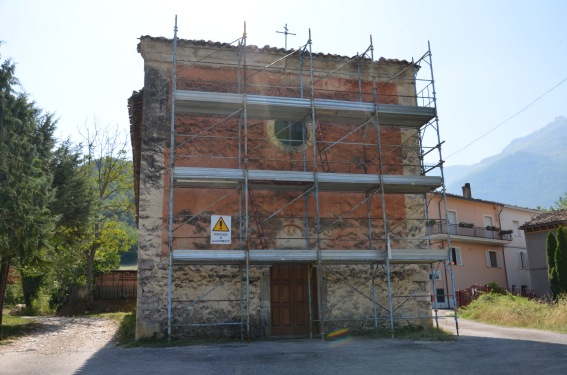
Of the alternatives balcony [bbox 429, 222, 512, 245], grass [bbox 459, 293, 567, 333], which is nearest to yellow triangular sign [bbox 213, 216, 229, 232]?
grass [bbox 459, 293, 567, 333]

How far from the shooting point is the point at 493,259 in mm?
32438

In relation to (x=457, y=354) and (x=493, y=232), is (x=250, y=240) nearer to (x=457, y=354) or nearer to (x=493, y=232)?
(x=457, y=354)

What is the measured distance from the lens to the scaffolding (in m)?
12.2

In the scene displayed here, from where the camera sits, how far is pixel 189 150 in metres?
13.1

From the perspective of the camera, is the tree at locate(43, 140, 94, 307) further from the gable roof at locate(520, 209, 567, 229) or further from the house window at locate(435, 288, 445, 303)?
the gable roof at locate(520, 209, 567, 229)

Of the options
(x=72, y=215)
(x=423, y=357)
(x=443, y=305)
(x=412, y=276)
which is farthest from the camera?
(x=443, y=305)

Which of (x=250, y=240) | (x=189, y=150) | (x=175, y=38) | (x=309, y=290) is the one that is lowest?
(x=309, y=290)

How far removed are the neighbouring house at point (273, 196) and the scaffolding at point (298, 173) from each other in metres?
0.04

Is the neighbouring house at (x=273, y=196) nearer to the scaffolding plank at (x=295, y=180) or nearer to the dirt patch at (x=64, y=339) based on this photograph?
the scaffolding plank at (x=295, y=180)

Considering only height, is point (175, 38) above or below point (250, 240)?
above

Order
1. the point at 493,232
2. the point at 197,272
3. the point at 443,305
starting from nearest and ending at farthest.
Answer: the point at 197,272 → the point at 443,305 → the point at 493,232

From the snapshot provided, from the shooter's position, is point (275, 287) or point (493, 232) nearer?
point (275, 287)

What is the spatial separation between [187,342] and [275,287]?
2.78 meters

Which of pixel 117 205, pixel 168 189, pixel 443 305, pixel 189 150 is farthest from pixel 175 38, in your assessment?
pixel 443 305
